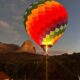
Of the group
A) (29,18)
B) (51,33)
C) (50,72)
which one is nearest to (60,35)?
(51,33)

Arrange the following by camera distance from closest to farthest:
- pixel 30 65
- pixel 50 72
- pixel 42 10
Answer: pixel 42 10, pixel 50 72, pixel 30 65

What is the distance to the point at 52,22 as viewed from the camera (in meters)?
50.0

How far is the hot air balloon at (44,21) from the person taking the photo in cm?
4953

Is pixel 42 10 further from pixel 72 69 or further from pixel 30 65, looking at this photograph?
pixel 30 65

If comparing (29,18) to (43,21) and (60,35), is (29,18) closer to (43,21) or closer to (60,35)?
(43,21)

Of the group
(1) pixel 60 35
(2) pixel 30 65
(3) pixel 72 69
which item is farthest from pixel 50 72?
Answer: (1) pixel 60 35

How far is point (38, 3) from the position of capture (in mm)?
50000

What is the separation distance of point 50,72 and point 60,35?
47.3m

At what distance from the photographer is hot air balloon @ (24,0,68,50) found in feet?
163

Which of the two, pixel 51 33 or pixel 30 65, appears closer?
pixel 51 33

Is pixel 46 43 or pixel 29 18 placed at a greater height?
pixel 29 18

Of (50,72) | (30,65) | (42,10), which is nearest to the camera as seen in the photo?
(42,10)

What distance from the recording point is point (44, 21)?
4978 centimetres

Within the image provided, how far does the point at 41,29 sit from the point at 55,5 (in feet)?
13.9
